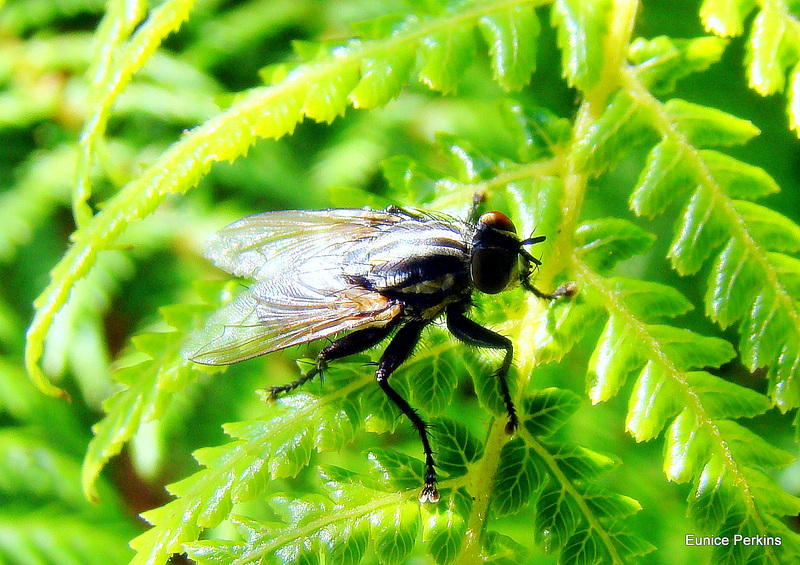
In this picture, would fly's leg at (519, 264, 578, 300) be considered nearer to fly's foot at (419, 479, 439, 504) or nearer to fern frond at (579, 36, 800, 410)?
fern frond at (579, 36, 800, 410)

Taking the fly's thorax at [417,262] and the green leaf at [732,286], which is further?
the fly's thorax at [417,262]

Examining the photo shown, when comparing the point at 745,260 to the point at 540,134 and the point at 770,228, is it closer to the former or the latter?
the point at 770,228

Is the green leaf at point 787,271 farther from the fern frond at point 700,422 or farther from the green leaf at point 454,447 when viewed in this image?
the green leaf at point 454,447

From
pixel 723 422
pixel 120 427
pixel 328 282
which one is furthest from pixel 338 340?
pixel 723 422

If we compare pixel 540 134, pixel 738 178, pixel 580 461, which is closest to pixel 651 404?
pixel 580 461

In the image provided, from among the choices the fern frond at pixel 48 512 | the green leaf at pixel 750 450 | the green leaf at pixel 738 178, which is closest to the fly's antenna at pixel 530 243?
the green leaf at pixel 738 178

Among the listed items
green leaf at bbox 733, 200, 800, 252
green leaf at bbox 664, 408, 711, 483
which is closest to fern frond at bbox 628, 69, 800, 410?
green leaf at bbox 733, 200, 800, 252

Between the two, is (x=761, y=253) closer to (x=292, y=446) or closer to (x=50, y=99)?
(x=292, y=446)
